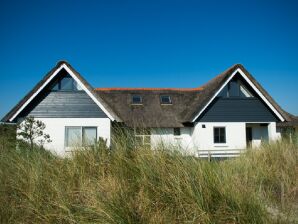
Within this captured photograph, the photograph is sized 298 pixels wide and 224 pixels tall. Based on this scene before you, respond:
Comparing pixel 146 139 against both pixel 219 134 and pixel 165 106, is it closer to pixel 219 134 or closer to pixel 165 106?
pixel 219 134

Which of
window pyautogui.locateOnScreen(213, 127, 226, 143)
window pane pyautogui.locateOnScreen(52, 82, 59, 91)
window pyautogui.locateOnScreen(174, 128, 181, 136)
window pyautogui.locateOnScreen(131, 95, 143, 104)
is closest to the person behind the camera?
window pane pyautogui.locateOnScreen(52, 82, 59, 91)

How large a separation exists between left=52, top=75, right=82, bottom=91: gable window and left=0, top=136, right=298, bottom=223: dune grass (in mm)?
11613

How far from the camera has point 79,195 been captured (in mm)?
3895

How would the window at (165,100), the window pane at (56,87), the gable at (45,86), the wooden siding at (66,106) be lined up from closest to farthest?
the gable at (45,86) < the wooden siding at (66,106) < the window pane at (56,87) < the window at (165,100)

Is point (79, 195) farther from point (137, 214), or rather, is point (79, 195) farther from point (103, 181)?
point (137, 214)

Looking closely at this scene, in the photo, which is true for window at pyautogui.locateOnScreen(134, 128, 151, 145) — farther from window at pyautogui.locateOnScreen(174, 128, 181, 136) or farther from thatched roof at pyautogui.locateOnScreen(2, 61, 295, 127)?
window at pyautogui.locateOnScreen(174, 128, 181, 136)

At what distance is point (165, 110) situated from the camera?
67.1 feet

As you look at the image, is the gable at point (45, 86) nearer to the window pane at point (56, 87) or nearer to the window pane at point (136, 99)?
the window pane at point (56, 87)

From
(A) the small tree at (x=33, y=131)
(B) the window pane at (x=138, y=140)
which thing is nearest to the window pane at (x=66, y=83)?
(A) the small tree at (x=33, y=131)

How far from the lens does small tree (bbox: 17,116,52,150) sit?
13505 mm

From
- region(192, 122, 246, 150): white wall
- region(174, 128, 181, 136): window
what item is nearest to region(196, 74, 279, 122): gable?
region(192, 122, 246, 150): white wall

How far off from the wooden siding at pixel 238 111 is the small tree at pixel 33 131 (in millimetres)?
10828

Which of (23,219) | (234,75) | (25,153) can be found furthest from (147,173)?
(234,75)

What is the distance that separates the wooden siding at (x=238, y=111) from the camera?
61.4 ft
